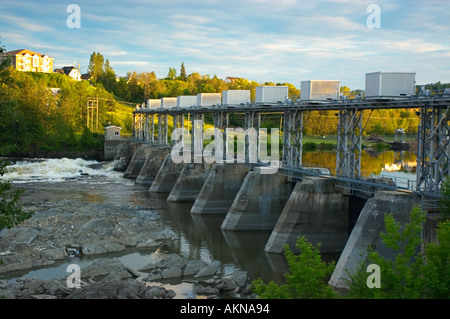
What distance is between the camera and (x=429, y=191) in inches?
990

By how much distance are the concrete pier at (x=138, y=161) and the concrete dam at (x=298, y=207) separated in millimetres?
20879

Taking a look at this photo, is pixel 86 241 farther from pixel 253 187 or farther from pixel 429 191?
pixel 429 191

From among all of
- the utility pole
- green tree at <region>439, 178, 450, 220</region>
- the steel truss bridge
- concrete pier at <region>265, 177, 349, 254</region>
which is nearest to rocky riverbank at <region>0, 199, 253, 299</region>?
concrete pier at <region>265, 177, 349, 254</region>

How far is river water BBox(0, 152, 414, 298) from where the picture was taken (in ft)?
98.0

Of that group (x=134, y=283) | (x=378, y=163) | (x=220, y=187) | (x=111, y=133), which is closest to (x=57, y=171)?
(x=111, y=133)

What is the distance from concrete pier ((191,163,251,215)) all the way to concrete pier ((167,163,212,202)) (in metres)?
6.40

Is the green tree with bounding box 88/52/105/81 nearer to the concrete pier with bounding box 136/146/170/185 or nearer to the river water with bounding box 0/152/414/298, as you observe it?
the river water with bounding box 0/152/414/298

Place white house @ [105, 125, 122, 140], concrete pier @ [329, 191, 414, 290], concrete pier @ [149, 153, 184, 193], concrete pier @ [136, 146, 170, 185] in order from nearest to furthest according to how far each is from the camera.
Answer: concrete pier @ [329, 191, 414, 290] → concrete pier @ [149, 153, 184, 193] → concrete pier @ [136, 146, 170, 185] → white house @ [105, 125, 122, 140]

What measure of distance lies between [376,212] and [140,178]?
42962 millimetres

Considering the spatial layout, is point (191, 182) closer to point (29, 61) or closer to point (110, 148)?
point (110, 148)

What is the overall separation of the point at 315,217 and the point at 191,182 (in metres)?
21.2

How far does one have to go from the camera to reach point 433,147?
25.5 metres

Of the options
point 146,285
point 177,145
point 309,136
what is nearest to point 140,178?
point 177,145

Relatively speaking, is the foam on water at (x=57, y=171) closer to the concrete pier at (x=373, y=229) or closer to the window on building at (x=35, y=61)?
the concrete pier at (x=373, y=229)
